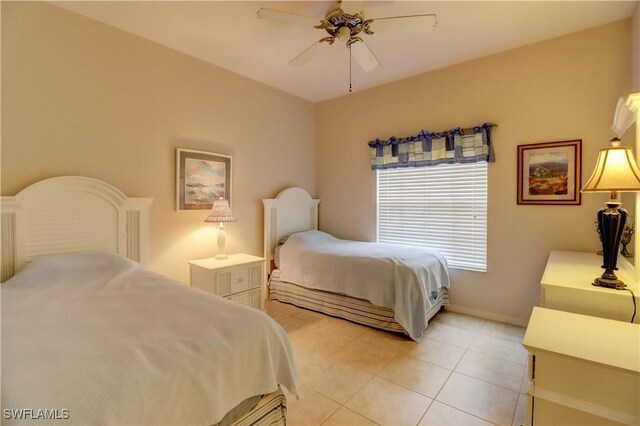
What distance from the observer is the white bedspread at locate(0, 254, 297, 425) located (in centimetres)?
83

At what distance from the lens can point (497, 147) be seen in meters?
3.00

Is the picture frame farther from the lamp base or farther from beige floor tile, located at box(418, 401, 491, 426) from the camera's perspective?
the lamp base

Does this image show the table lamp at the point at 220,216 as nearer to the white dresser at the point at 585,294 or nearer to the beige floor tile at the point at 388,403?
the beige floor tile at the point at 388,403

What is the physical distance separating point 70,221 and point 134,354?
5.89 feet

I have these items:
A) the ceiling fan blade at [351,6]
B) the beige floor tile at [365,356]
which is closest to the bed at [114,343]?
the beige floor tile at [365,356]

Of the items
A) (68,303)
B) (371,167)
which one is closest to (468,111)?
(371,167)

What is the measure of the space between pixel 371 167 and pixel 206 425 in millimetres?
3372

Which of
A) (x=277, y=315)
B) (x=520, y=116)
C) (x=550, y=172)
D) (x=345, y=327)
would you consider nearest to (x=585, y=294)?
(x=550, y=172)

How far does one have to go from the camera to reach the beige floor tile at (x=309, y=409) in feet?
5.42

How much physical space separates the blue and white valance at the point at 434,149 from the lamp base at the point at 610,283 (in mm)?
1722

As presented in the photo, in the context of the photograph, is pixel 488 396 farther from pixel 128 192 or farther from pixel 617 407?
pixel 128 192

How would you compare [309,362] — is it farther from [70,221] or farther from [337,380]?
[70,221]

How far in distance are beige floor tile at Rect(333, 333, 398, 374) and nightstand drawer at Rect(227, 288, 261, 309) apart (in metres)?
1.07

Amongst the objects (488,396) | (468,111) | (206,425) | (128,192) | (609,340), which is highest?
(468,111)
